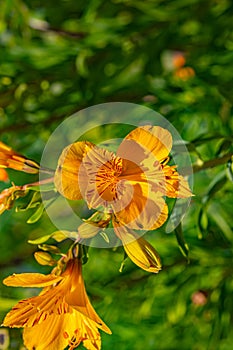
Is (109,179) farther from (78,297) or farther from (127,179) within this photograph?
(78,297)

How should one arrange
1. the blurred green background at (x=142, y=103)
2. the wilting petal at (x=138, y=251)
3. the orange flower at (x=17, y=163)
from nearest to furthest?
1. the wilting petal at (x=138, y=251)
2. the orange flower at (x=17, y=163)
3. the blurred green background at (x=142, y=103)

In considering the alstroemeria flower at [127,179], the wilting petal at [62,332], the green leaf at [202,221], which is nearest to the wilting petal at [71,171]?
the alstroemeria flower at [127,179]

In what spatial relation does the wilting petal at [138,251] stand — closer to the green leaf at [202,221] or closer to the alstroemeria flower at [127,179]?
the alstroemeria flower at [127,179]

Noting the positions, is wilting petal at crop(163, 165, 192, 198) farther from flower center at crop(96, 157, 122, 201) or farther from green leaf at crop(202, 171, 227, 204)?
green leaf at crop(202, 171, 227, 204)

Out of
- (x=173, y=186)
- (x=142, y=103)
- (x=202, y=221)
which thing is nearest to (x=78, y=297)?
(x=173, y=186)

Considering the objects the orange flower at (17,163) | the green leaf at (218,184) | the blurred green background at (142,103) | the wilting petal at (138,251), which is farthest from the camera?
the blurred green background at (142,103)

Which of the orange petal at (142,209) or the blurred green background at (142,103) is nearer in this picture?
the orange petal at (142,209)

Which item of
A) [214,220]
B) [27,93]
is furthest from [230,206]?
[27,93]
